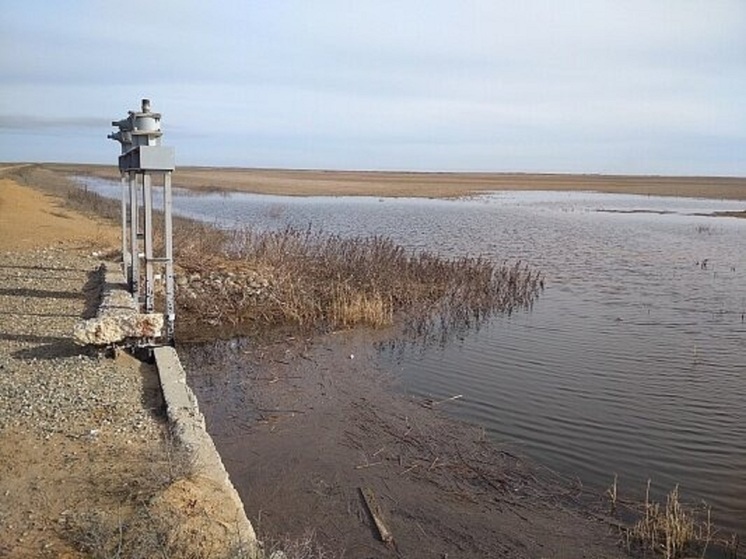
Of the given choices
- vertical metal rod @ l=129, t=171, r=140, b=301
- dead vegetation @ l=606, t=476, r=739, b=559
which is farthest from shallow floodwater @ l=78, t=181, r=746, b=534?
vertical metal rod @ l=129, t=171, r=140, b=301

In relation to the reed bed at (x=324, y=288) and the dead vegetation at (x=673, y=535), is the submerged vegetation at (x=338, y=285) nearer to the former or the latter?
the reed bed at (x=324, y=288)

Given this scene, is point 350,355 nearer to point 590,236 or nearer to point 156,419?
point 156,419

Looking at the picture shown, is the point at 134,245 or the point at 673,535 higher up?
the point at 134,245

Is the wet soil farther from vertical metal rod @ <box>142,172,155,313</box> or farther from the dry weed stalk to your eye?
vertical metal rod @ <box>142,172,155,313</box>

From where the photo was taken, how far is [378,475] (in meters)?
7.98

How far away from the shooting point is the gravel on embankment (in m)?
6.84

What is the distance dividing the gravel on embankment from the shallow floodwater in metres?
4.55

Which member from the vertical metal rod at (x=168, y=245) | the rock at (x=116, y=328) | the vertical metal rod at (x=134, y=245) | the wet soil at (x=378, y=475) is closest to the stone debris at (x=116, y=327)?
the rock at (x=116, y=328)

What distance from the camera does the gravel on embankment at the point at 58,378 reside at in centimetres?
684

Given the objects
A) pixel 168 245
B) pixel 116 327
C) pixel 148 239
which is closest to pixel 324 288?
pixel 148 239

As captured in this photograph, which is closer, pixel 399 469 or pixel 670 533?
pixel 670 533

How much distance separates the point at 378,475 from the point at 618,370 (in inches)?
228

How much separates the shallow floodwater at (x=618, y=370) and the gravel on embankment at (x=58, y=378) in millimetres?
4551

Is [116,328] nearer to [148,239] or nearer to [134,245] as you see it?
[148,239]
